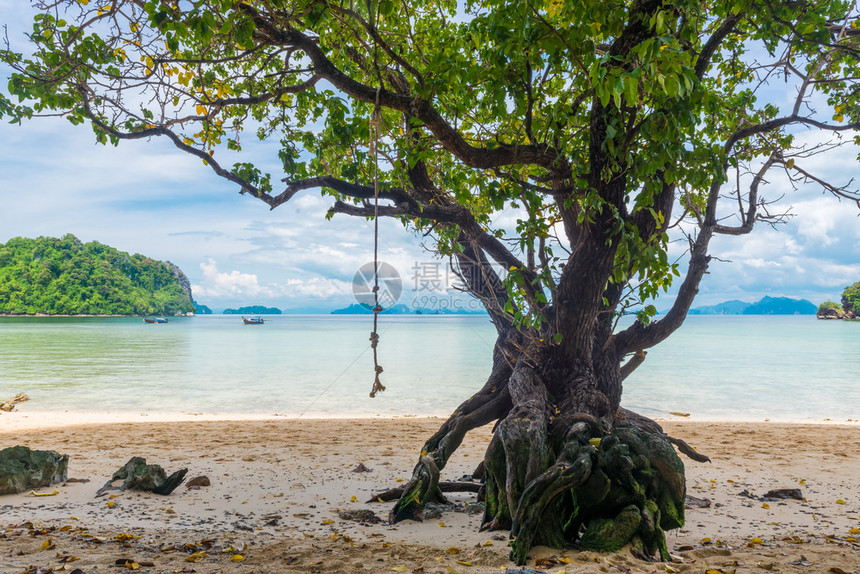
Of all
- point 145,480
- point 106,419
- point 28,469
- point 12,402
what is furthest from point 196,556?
point 12,402

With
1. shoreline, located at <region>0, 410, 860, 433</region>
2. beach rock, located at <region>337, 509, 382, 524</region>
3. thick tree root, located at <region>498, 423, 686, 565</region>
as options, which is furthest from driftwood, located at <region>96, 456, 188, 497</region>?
shoreline, located at <region>0, 410, 860, 433</region>

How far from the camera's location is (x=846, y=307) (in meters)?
81.4

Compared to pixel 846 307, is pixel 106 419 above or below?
below

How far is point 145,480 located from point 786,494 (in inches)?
232

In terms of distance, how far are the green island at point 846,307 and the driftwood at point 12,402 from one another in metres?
92.1

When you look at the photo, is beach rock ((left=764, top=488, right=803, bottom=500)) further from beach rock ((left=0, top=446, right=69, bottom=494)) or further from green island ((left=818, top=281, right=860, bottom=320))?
green island ((left=818, top=281, right=860, bottom=320))

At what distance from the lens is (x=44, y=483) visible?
4.67m

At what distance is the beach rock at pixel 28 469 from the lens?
442cm

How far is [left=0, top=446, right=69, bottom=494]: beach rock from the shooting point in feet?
14.5

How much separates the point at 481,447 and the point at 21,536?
558cm

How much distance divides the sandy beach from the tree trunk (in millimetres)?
177

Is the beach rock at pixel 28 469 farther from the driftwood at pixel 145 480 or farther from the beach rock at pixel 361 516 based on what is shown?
the beach rock at pixel 361 516

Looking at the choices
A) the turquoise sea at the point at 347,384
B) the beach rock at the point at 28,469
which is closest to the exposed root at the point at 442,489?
the beach rock at the point at 28,469

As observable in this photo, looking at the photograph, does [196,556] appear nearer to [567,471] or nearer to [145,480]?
[145,480]
